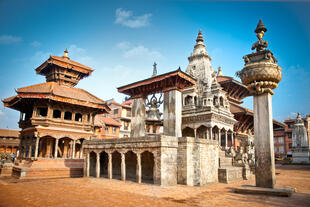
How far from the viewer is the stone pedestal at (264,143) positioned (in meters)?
11.1

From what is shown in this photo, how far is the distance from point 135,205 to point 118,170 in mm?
11673

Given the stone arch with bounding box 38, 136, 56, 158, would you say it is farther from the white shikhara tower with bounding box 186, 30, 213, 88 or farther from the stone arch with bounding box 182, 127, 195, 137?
the white shikhara tower with bounding box 186, 30, 213, 88

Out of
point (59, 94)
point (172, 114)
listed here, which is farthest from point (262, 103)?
point (59, 94)

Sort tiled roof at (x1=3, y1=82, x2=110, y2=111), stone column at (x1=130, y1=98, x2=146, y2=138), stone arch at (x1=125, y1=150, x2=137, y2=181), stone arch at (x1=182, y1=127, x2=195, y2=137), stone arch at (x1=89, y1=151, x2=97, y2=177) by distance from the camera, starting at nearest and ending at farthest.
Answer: stone arch at (x1=125, y1=150, x2=137, y2=181)
stone arch at (x1=89, y1=151, x2=97, y2=177)
stone column at (x1=130, y1=98, x2=146, y2=138)
tiled roof at (x1=3, y1=82, x2=110, y2=111)
stone arch at (x1=182, y1=127, x2=195, y2=137)

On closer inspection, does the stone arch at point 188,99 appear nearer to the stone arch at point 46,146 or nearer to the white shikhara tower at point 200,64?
Result: the white shikhara tower at point 200,64

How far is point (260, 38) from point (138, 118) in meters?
12.8

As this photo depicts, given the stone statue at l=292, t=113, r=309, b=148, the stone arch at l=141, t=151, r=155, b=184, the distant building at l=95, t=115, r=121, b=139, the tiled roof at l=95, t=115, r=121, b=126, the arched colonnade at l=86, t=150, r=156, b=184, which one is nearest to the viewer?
the arched colonnade at l=86, t=150, r=156, b=184

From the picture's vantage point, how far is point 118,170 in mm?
21000

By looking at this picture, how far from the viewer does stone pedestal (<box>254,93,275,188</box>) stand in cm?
1112

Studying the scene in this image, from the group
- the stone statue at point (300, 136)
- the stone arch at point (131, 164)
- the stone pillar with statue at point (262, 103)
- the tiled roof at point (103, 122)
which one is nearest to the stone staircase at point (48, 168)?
the stone arch at point (131, 164)

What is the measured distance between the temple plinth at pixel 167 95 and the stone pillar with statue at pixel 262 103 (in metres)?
7.28

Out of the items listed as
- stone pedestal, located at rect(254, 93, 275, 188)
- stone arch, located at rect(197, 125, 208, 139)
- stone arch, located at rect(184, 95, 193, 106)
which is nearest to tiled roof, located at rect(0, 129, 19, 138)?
stone arch, located at rect(184, 95, 193, 106)

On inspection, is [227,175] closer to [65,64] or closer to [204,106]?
[204,106]

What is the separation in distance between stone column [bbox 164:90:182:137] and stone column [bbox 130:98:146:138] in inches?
114
